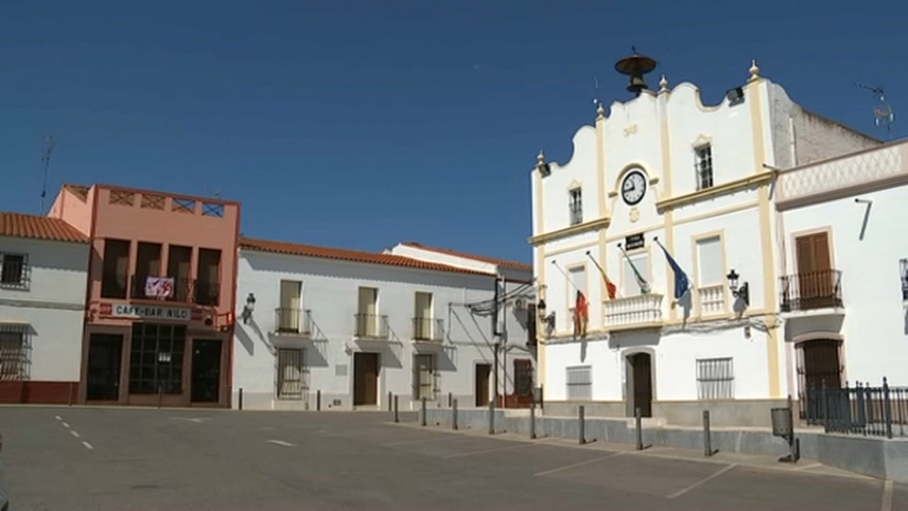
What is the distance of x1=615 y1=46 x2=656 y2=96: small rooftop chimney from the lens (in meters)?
29.2

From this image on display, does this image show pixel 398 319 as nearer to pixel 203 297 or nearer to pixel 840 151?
pixel 203 297

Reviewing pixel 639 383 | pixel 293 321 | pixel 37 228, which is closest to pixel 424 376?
pixel 293 321

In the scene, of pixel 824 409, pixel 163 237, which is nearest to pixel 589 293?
pixel 824 409

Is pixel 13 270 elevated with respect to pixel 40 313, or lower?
elevated

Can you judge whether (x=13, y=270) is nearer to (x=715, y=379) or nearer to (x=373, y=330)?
(x=373, y=330)

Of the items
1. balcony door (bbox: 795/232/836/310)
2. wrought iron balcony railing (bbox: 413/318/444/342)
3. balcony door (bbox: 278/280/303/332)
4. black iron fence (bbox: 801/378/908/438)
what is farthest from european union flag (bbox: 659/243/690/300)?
balcony door (bbox: 278/280/303/332)

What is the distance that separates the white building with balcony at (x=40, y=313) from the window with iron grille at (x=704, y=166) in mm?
22076

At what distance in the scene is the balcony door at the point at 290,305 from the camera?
119ft

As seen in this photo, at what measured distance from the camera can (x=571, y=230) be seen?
97.6 ft

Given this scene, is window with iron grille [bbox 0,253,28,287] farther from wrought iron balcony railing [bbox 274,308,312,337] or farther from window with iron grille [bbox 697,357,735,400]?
Answer: window with iron grille [bbox 697,357,735,400]

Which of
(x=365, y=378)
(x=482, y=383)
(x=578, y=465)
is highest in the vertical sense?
(x=365, y=378)

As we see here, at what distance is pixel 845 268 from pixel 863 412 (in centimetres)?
641

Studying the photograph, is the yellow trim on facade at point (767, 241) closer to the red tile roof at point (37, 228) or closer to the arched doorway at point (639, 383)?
the arched doorway at point (639, 383)

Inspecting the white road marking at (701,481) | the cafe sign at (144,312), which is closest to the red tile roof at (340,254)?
the cafe sign at (144,312)
